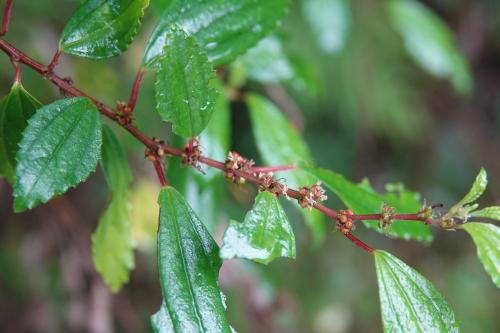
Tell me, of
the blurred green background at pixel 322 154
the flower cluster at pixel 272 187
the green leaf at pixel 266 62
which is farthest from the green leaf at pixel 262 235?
the green leaf at pixel 266 62

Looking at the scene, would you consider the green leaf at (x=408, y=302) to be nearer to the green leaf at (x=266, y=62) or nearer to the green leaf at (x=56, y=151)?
the green leaf at (x=56, y=151)

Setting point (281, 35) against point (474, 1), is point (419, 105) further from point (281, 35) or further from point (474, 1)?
point (281, 35)

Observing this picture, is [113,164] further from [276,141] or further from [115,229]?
[276,141]

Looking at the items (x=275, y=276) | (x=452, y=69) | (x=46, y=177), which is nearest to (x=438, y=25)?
(x=452, y=69)

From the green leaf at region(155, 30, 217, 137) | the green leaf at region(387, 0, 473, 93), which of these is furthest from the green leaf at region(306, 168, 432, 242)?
the green leaf at region(387, 0, 473, 93)

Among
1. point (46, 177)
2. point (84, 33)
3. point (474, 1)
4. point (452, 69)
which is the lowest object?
point (46, 177)

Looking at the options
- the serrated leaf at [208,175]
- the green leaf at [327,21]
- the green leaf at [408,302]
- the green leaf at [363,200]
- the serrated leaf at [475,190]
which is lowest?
the green leaf at [408,302]
